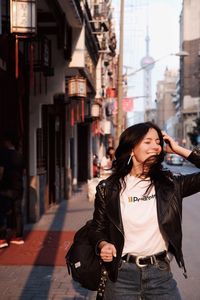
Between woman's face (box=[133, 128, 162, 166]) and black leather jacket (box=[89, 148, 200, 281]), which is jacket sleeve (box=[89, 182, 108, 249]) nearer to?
black leather jacket (box=[89, 148, 200, 281])

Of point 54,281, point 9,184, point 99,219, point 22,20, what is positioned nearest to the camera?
point 99,219

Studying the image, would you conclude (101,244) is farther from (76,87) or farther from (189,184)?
(76,87)

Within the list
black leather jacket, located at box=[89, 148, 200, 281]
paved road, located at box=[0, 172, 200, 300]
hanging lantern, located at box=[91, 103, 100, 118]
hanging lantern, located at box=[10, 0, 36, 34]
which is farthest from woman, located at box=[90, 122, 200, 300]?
hanging lantern, located at box=[91, 103, 100, 118]

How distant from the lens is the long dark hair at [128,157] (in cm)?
343

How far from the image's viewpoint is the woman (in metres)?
3.24

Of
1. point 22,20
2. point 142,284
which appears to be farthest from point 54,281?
point 142,284

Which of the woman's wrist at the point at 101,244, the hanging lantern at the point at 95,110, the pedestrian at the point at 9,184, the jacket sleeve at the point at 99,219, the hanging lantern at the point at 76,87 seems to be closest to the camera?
the woman's wrist at the point at 101,244

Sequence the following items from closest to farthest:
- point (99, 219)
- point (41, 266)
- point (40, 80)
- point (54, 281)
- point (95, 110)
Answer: point (99, 219) → point (54, 281) → point (41, 266) → point (40, 80) → point (95, 110)

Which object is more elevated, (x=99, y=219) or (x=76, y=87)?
(x=76, y=87)

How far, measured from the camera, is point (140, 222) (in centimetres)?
326

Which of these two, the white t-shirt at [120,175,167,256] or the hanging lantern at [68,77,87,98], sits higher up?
the hanging lantern at [68,77,87,98]

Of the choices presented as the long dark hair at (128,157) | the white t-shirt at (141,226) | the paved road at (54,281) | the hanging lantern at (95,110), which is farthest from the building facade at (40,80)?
the hanging lantern at (95,110)

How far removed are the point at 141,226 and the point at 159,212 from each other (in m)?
0.13

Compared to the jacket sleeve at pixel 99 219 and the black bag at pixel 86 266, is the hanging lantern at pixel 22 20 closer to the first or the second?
the jacket sleeve at pixel 99 219
